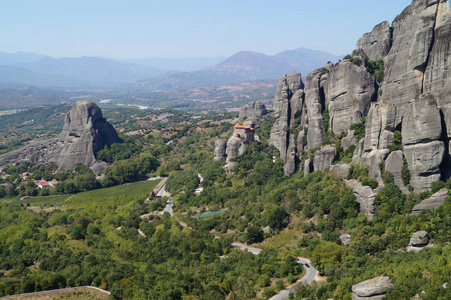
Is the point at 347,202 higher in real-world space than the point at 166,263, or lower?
higher

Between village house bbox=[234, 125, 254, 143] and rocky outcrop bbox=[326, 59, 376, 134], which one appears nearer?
rocky outcrop bbox=[326, 59, 376, 134]

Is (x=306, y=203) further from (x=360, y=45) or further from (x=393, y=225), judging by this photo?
(x=360, y=45)

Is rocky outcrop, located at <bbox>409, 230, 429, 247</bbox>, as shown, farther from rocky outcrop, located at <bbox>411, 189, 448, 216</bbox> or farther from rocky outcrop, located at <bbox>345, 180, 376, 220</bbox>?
rocky outcrop, located at <bbox>345, 180, 376, 220</bbox>

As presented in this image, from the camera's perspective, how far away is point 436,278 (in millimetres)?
22609

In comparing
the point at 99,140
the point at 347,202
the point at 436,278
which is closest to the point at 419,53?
the point at 347,202

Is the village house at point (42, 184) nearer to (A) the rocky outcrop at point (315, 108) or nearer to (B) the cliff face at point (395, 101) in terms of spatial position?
(B) the cliff face at point (395, 101)

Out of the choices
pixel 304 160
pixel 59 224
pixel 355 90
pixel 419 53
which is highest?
pixel 419 53

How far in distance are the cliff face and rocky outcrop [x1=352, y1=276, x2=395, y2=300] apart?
1235 cm

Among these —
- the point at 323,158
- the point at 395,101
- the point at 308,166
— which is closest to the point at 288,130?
the point at 308,166

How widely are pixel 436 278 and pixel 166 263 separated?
21783 mm

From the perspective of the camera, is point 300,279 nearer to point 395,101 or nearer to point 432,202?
point 432,202

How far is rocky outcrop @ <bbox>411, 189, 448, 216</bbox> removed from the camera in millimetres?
30594

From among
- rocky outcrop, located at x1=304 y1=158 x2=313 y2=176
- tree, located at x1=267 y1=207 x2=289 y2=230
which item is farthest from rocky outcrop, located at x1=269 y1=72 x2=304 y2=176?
tree, located at x1=267 y1=207 x2=289 y2=230

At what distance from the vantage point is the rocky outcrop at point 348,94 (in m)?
42.3
